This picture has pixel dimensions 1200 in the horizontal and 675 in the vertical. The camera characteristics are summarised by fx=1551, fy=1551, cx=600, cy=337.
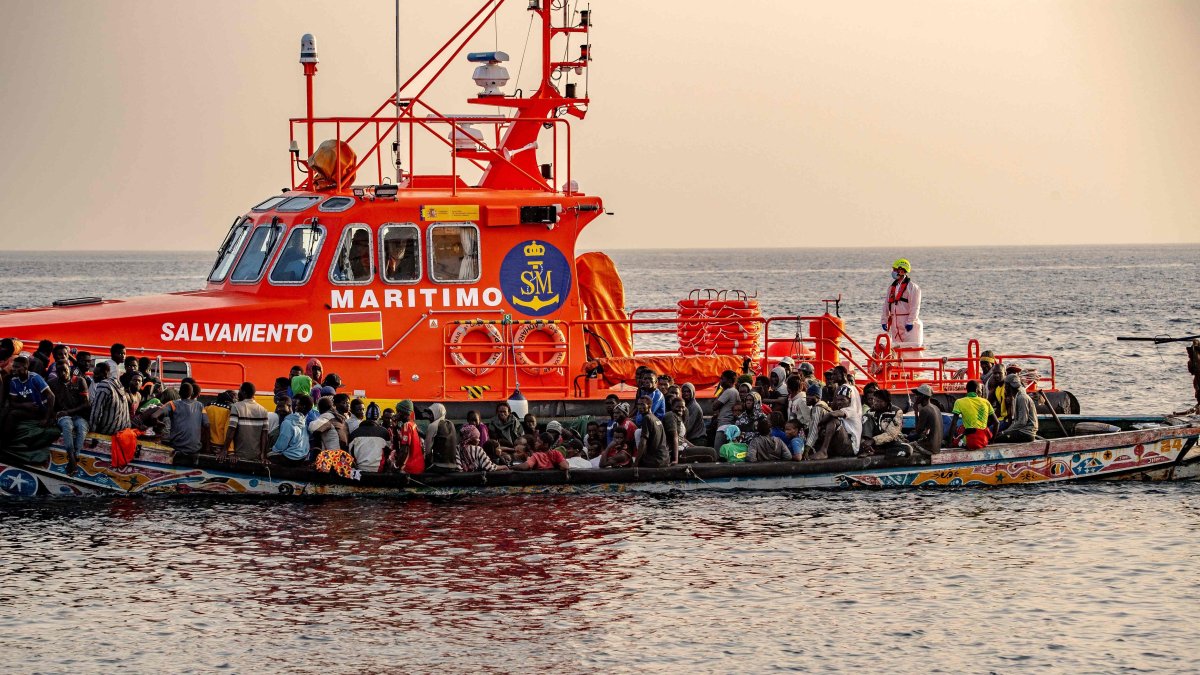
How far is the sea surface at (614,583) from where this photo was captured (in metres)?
12.1

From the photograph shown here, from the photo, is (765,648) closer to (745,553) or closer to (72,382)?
(745,553)

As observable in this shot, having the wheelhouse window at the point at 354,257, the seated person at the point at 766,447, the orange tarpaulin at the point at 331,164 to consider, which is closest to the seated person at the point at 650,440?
the seated person at the point at 766,447

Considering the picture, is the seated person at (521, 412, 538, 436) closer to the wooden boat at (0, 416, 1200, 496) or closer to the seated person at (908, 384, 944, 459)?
the wooden boat at (0, 416, 1200, 496)

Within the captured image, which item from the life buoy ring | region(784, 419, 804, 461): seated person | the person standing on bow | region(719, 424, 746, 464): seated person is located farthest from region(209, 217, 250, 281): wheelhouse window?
the person standing on bow

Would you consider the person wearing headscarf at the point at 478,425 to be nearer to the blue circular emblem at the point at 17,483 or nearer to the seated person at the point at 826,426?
the seated person at the point at 826,426

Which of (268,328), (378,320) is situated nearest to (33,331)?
(268,328)

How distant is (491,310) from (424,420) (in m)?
1.46

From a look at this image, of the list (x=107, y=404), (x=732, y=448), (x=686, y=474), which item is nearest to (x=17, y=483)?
(x=107, y=404)

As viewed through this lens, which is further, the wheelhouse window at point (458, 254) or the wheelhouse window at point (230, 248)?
the wheelhouse window at point (230, 248)

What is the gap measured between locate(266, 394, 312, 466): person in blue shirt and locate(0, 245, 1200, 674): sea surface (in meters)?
0.56

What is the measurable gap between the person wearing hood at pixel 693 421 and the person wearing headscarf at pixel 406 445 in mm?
3085

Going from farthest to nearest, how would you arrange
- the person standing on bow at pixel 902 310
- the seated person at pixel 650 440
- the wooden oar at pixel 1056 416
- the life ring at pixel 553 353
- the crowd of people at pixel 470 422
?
the person standing on bow at pixel 902 310
the wooden oar at pixel 1056 416
the life ring at pixel 553 353
the seated person at pixel 650 440
the crowd of people at pixel 470 422

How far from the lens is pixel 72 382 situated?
627 inches

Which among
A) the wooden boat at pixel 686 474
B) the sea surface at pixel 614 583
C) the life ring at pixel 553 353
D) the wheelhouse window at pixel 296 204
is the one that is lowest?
the sea surface at pixel 614 583
